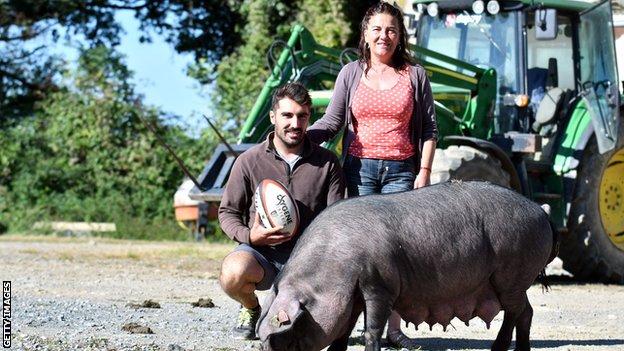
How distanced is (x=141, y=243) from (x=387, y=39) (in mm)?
12715

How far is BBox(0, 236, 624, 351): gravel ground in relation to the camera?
815cm

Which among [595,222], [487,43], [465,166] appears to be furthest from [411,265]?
[595,222]

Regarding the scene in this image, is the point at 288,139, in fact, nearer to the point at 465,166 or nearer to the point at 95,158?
the point at 465,166

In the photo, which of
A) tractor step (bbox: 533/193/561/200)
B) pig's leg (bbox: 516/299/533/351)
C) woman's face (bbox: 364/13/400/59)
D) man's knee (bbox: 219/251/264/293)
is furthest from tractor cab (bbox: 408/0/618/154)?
man's knee (bbox: 219/251/264/293)

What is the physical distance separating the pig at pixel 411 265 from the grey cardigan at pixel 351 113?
2.17 ft

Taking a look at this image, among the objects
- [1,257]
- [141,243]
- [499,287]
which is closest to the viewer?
[499,287]

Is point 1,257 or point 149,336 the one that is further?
point 1,257

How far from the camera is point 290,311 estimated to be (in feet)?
20.4

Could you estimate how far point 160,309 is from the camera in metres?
9.98

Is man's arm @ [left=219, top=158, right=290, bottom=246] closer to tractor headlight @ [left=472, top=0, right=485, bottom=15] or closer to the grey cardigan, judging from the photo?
the grey cardigan

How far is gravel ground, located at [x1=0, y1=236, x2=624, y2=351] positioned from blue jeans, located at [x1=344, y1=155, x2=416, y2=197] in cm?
101

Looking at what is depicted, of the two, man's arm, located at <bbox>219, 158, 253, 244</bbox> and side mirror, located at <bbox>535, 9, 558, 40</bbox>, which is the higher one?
side mirror, located at <bbox>535, 9, 558, 40</bbox>

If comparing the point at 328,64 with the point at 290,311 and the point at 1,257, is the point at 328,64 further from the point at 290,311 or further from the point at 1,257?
the point at 290,311

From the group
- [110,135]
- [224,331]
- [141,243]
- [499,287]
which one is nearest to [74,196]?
[110,135]
